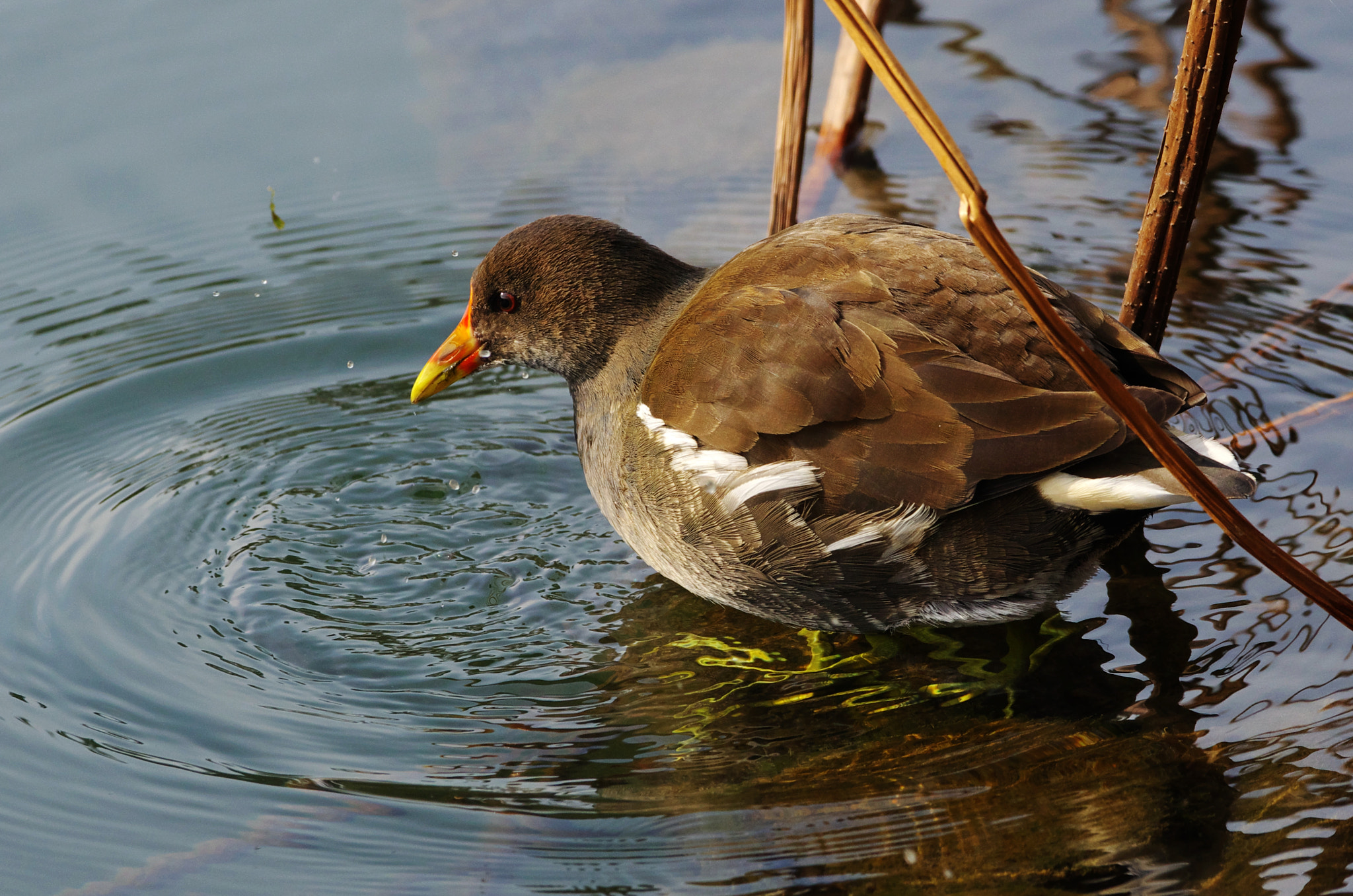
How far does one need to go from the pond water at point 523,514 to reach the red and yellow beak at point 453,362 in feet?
1.22

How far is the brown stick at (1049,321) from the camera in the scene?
2254 mm

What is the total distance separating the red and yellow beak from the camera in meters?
4.55

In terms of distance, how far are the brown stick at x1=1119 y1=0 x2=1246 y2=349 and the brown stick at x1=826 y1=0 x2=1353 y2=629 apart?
3.93 feet

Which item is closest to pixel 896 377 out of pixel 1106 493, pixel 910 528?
pixel 910 528

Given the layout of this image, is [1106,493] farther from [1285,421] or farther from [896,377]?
[1285,421]

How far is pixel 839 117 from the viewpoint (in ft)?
20.9

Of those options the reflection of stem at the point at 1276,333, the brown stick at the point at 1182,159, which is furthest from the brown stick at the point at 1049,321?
the reflection of stem at the point at 1276,333

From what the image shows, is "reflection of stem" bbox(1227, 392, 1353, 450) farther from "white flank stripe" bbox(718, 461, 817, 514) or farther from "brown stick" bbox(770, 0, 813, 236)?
"white flank stripe" bbox(718, 461, 817, 514)

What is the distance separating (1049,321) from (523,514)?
2.45 m

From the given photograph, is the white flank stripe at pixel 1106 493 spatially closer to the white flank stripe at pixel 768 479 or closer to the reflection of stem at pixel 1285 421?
the white flank stripe at pixel 768 479

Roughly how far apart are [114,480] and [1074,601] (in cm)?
328

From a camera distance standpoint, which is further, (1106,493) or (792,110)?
(792,110)

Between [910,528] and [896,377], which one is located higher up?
[896,377]

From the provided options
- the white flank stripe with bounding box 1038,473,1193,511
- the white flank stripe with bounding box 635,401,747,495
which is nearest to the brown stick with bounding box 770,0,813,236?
the white flank stripe with bounding box 635,401,747,495
